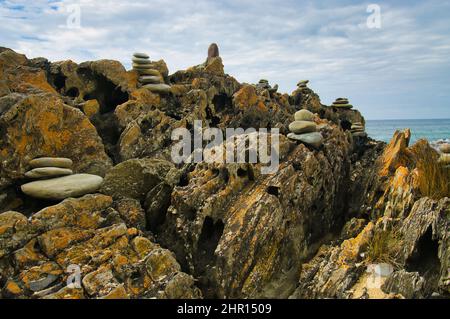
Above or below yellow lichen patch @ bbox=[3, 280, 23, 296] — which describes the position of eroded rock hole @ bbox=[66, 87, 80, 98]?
above

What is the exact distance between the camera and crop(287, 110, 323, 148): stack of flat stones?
1430cm

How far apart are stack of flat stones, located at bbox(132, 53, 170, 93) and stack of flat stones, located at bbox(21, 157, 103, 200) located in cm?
853

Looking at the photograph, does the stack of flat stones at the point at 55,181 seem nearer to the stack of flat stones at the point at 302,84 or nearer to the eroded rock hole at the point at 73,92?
the eroded rock hole at the point at 73,92

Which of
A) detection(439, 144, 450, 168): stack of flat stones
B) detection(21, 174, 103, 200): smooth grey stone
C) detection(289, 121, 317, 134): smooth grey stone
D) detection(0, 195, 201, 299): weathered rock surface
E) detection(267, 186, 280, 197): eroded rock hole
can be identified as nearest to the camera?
detection(0, 195, 201, 299): weathered rock surface

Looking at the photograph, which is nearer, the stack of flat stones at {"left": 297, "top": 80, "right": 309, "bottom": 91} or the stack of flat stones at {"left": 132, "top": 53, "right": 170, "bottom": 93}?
the stack of flat stones at {"left": 132, "top": 53, "right": 170, "bottom": 93}

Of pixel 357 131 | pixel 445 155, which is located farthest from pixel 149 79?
pixel 357 131

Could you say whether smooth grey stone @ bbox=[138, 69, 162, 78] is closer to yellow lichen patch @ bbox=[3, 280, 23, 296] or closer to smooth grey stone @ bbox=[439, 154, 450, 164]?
yellow lichen patch @ bbox=[3, 280, 23, 296]

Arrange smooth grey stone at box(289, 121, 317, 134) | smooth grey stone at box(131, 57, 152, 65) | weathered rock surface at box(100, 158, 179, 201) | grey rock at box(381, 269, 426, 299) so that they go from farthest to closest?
1. smooth grey stone at box(131, 57, 152, 65)
2. smooth grey stone at box(289, 121, 317, 134)
3. weathered rock surface at box(100, 158, 179, 201)
4. grey rock at box(381, 269, 426, 299)

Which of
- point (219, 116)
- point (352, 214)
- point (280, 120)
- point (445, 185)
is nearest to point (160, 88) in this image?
point (219, 116)

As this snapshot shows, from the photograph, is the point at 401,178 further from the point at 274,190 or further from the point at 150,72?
the point at 150,72

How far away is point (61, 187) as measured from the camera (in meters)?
10.8

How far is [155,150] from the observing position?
1681cm

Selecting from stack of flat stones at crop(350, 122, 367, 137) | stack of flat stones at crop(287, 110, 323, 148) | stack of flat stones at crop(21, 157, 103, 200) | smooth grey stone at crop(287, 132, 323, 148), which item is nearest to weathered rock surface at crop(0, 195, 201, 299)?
stack of flat stones at crop(21, 157, 103, 200)
